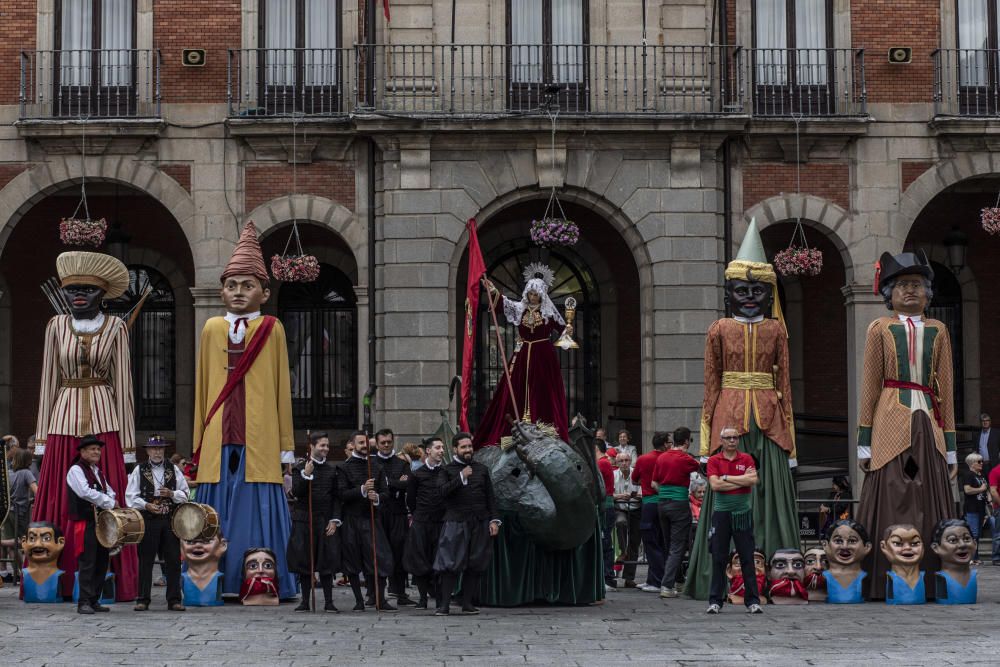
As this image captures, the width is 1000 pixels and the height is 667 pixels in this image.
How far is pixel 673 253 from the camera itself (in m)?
22.8

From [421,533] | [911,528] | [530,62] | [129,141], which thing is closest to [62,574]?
[421,533]

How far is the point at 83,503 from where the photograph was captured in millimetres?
14539

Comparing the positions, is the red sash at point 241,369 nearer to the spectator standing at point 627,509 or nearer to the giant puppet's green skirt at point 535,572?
the giant puppet's green skirt at point 535,572

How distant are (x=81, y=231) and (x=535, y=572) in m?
10.3

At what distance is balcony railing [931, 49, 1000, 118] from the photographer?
23.3 metres

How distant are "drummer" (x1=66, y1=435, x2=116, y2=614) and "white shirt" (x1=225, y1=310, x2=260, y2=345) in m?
1.73

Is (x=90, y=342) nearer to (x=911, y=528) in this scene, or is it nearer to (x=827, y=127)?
(x=911, y=528)

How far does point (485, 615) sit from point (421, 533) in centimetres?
91

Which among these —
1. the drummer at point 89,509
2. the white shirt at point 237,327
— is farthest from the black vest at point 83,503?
the white shirt at point 237,327

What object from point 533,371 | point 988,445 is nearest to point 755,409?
point 533,371

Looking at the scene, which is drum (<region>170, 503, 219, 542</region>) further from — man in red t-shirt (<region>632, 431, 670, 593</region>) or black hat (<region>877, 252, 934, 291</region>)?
black hat (<region>877, 252, 934, 291</region>)

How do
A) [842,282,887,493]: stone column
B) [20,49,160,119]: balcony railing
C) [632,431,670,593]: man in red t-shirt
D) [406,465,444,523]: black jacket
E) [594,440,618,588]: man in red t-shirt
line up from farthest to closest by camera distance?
[20,49,160,119]: balcony railing
[842,282,887,493]: stone column
[594,440,618,588]: man in red t-shirt
[632,431,670,593]: man in red t-shirt
[406,465,444,523]: black jacket

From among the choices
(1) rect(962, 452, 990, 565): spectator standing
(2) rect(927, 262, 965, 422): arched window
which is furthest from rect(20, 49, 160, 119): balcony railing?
(2) rect(927, 262, 965, 422): arched window

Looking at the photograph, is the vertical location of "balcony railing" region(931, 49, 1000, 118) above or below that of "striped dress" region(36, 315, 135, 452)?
above
